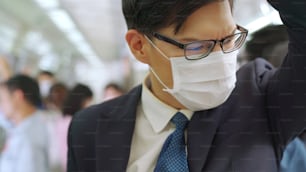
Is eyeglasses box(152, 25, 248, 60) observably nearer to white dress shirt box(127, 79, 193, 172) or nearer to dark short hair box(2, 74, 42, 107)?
white dress shirt box(127, 79, 193, 172)

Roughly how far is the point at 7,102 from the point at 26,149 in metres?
0.30


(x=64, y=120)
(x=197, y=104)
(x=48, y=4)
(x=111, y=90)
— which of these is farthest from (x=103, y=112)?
(x=48, y=4)

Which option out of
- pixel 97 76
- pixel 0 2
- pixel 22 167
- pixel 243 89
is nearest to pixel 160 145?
pixel 243 89

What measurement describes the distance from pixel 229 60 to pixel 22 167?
1.10 meters

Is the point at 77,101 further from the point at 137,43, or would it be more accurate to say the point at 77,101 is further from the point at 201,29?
the point at 201,29

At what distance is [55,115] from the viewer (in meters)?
1.86

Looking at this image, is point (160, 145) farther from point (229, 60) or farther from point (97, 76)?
point (97, 76)

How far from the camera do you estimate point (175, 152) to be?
0.58 meters

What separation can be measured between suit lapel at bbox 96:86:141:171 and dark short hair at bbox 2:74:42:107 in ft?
3.38

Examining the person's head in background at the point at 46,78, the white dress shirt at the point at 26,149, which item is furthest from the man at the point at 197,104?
the person's head in background at the point at 46,78

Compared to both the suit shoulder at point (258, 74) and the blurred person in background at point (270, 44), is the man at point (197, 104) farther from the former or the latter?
the blurred person in background at point (270, 44)

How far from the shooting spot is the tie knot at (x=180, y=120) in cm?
61

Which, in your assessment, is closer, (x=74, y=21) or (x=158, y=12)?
(x=158, y=12)

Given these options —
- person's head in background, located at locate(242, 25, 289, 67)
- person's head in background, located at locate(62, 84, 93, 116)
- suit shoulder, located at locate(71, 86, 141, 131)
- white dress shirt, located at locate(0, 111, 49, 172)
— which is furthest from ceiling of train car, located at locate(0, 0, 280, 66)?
suit shoulder, located at locate(71, 86, 141, 131)
